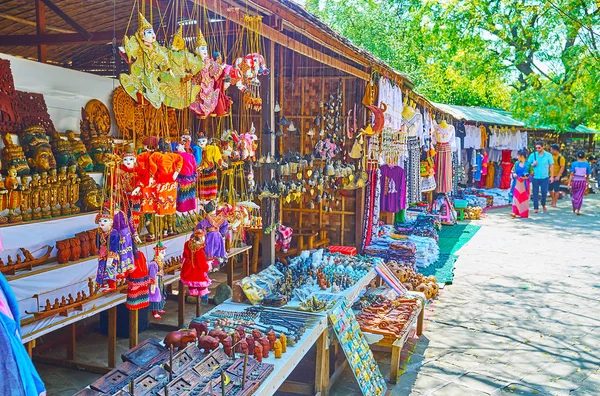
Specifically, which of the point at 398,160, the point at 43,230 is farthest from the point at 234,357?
the point at 398,160

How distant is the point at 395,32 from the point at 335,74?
800 inches

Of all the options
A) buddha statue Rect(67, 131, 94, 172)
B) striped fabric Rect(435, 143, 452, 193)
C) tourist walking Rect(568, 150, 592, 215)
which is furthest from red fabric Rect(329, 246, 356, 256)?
tourist walking Rect(568, 150, 592, 215)

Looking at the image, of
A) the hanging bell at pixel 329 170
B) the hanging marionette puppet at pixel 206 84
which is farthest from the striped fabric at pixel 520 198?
the hanging marionette puppet at pixel 206 84

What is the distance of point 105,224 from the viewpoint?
3.69 meters

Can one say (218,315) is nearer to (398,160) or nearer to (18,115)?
(18,115)

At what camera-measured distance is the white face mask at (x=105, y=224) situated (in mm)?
3682

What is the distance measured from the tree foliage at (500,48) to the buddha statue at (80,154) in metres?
9.17

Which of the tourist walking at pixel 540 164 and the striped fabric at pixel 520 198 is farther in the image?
→ the tourist walking at pixel 540 164

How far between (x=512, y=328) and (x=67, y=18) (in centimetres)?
661

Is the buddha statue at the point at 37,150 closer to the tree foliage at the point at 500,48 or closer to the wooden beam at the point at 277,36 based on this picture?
the wooden beam at the point at 277,36

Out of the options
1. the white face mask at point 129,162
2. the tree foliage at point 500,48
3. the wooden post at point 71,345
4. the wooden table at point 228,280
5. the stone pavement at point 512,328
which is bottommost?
the stone pavement at point 512,328

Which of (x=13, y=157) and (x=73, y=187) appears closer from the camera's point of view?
(x=13, y=157)

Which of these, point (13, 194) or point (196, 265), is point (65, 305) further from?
point (196, 265)

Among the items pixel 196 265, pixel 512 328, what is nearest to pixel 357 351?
pixel 196 265
